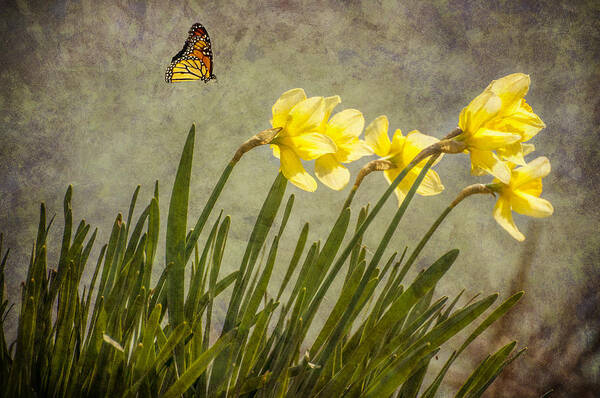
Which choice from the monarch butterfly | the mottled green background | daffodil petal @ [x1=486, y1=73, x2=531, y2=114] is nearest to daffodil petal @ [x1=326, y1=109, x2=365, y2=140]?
daffodil petal @ [x1=486, y1=73, x2=531, y2=114]

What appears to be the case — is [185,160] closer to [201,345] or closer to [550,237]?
[201,345]

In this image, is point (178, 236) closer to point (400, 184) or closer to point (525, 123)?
point (400, 184)

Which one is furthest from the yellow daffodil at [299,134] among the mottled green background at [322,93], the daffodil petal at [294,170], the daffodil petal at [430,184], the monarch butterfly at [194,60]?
the mottled green background at [322,93]

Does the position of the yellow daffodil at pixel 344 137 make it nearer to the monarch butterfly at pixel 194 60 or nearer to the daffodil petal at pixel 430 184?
the daffodil petal at pixel 430 184

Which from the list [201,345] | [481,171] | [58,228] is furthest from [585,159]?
[58,228]

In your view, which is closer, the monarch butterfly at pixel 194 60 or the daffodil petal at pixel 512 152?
the daffodil petal at pixel 512 152

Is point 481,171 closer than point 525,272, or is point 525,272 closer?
point 481,171
